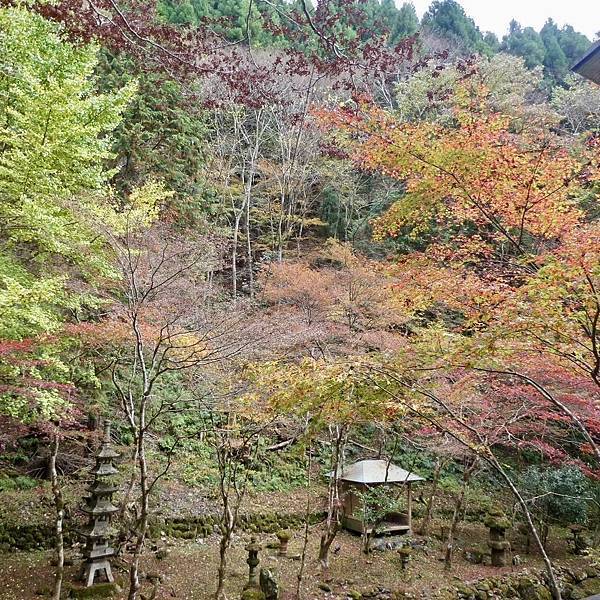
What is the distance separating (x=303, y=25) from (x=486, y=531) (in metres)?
12.0

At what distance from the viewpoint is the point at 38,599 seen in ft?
20.0

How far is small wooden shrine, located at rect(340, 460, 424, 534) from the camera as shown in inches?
390

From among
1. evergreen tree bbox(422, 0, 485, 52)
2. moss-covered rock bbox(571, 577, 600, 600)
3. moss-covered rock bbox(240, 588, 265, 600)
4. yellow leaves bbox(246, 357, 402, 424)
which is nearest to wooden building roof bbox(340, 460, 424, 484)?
moss-covered rock bbox(571, 577, 600, 600)

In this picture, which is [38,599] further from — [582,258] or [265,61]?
[265,61]

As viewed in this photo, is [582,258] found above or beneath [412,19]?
beneath

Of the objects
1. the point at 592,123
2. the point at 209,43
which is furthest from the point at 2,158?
the point at 592,123

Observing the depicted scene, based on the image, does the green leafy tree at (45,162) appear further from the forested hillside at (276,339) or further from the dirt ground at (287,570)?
the dirt ground at (287,570)

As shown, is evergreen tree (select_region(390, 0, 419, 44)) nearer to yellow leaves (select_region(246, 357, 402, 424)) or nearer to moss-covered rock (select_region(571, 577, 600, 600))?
moss-covered rock (select_region(571, 577, 600, 600))

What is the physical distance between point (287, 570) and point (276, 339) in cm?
387

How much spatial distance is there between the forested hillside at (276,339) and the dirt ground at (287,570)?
6cm

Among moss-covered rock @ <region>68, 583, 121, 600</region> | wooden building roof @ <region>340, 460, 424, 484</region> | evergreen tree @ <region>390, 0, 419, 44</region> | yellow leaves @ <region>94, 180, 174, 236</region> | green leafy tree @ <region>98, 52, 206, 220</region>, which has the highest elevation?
evergreen tree @ <region>390, 0, 419, 44</region>

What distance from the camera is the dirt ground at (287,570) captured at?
6836 mm

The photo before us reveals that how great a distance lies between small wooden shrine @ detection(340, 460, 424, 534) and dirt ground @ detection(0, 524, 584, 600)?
454mm

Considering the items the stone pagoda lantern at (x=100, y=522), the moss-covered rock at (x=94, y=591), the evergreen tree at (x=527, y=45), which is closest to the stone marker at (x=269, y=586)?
the moss-covered rock at (x=94, y=591)
